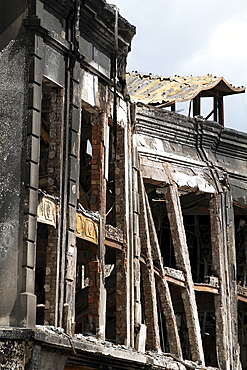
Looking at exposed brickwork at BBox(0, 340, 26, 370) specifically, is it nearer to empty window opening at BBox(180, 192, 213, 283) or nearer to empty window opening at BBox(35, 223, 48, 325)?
empty window opening at BBox(35, 223, 48, 325)

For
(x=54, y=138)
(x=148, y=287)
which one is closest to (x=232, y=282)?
(x=148, y=287)

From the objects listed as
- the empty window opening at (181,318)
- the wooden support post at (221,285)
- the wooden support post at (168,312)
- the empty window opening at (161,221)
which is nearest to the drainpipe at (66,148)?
the wooden support post at (168,312)

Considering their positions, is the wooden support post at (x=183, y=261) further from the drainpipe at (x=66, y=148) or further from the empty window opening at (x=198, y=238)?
the drainpipe at (x=66, y=148)

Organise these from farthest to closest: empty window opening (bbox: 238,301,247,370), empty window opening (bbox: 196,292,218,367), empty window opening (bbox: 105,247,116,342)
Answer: empty window opening (bbox: 238,301,247,370)
empty window opening (bbox: 196,292,218,367)
empty window opening (bbox: 105,247,116,342)

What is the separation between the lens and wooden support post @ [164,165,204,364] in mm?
26031

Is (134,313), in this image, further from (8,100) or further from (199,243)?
(199,243)

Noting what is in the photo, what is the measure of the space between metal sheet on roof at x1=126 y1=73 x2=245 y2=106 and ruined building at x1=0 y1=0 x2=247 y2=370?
0.06 m

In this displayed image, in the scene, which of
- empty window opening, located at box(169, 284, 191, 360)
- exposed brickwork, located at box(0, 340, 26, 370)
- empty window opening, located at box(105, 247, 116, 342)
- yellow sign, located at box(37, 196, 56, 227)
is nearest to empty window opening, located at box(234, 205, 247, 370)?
empty window opening, located at box(169, 284, 191, 360)

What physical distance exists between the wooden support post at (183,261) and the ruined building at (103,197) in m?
0.04

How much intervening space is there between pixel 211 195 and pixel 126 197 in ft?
19.2

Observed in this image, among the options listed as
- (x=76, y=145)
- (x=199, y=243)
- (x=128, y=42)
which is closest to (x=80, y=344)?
(x=76, y=145)

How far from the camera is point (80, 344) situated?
18.4 meters

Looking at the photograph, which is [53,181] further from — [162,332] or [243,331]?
[243,331]

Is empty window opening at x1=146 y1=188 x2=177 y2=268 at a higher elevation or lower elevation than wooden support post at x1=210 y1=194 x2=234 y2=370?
higher
